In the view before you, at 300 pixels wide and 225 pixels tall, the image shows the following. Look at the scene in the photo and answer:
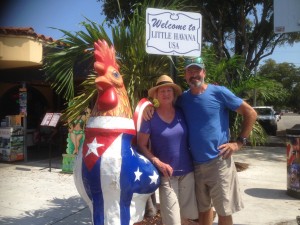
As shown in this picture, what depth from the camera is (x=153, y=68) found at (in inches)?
163

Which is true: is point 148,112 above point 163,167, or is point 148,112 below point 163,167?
above

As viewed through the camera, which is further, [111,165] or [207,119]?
[207,119]

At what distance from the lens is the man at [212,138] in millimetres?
3070

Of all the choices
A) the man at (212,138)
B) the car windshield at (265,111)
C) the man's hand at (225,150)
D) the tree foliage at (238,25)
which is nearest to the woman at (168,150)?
the man at (212,138)

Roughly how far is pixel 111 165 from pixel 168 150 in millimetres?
557

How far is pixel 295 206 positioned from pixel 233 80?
93.8 inches

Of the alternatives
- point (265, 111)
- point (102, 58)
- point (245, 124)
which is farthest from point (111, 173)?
point (265, 111)

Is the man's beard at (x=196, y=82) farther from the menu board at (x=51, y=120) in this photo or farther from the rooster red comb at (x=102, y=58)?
the menu board at (x=51, y=120)

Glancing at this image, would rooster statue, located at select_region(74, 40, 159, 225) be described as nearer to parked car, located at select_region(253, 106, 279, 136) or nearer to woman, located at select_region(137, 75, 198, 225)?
woman, located at select_region(137, 75, 198, 225)

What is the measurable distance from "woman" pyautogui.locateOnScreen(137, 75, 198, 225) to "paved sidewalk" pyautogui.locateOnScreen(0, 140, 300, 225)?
205cm

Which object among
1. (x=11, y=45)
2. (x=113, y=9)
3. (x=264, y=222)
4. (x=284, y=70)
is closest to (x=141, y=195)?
(x=264, y=222)

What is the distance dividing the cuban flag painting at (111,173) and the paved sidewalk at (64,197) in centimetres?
221

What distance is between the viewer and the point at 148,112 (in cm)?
301

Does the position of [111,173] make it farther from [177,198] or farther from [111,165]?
[177,198]
